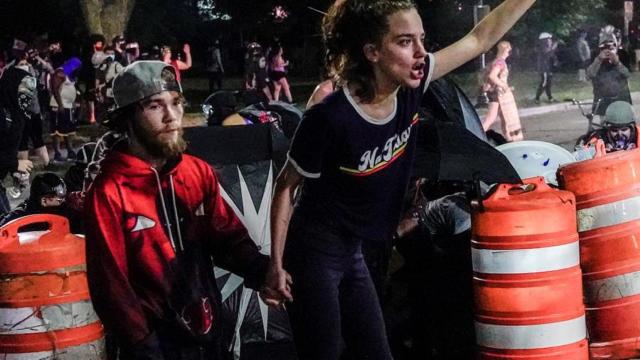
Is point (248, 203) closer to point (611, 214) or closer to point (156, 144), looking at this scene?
point (611, 214)

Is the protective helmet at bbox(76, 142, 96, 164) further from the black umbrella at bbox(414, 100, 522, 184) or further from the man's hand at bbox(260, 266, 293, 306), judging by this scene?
the man's hand at bbox(260, 266, 293, 306)

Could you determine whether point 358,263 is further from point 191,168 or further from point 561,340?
point 561,340

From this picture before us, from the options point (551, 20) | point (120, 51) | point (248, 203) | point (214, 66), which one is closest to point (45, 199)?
point (248, 203)

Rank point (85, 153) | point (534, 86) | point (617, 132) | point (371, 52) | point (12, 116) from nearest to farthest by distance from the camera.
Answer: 1. point (371, 52)
2. point (85, 153)
3. point (617, 132)
4. point (12, 116)
5. point (534, 86)

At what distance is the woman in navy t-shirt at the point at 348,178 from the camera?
3.69 metres

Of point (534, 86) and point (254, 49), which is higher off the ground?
point (254, 49)

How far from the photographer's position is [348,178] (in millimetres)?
3750

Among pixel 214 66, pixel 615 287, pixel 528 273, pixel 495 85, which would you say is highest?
pixel 214 66

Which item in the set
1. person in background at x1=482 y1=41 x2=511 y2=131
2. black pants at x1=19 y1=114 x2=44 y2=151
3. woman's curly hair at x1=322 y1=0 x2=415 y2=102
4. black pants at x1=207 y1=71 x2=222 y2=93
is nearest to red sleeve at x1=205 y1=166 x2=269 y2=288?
woman's curly hair at x1=322 y1=0 x2=415 y2=102

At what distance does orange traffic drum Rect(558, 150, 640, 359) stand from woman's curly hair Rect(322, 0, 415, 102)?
1927 millimetres

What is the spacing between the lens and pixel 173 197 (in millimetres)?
3756

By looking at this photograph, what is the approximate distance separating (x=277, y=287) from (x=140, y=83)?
841 mm

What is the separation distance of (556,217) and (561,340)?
59 centimetres

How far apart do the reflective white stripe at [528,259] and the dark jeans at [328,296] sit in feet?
4.48
